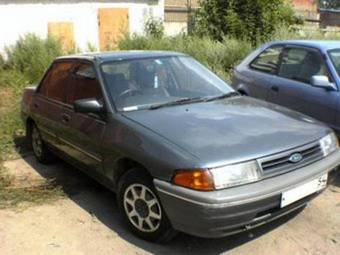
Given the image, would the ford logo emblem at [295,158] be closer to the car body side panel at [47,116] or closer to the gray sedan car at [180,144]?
the gray sedan car at [180,144]

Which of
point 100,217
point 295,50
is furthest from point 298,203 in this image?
point 295,50

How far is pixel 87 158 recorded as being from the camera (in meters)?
5.01

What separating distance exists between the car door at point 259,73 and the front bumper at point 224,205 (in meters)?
3.36

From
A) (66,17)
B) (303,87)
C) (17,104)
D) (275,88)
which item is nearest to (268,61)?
(275,88)

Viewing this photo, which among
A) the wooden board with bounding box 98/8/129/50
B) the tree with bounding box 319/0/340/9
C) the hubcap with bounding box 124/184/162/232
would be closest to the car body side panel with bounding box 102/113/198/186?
the hubcap with bounding box 124/184/162/232

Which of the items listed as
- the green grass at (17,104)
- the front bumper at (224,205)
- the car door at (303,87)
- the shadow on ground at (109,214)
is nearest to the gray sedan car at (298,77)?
the car door at (303,87)

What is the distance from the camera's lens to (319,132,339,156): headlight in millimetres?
4344

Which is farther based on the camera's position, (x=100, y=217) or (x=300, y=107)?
(x=300, y=107)

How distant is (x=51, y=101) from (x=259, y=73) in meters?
3.14

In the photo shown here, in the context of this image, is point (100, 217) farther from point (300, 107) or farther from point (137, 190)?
point (300, 107)

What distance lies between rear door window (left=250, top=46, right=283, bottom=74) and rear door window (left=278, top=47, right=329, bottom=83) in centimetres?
14

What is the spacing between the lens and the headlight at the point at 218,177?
3.63 metres

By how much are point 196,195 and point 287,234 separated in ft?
3.98

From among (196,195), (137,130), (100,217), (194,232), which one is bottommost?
(100,217)
